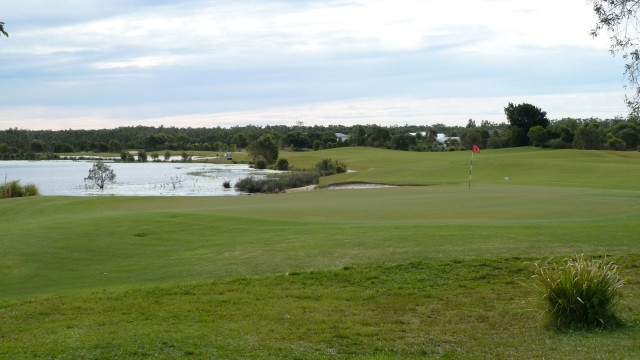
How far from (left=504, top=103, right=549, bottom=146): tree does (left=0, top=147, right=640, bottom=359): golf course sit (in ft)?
292

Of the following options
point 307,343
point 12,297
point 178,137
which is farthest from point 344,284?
point 178,137

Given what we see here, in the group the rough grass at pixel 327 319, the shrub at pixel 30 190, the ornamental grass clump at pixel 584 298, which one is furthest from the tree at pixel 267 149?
the ornamental grass clump at pixel 584 298

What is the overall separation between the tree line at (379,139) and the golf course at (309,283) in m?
59.7

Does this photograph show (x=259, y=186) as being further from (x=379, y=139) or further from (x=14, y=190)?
(x=379, y=139)

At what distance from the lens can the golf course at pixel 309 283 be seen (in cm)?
945

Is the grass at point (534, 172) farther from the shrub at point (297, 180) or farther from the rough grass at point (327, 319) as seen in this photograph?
the rough grass at point (327, 319)

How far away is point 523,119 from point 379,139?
34.3 metres

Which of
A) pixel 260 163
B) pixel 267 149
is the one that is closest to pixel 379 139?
pixel 267 149

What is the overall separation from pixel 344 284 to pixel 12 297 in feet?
22.2

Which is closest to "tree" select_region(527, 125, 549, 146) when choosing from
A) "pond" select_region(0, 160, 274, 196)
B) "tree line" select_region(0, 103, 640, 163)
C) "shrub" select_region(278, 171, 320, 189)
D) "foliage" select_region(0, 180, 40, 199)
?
"tree line" select_region(0, 103, 640, 163)

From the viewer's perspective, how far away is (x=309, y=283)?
1384cm

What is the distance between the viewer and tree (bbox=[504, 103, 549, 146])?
112 metres

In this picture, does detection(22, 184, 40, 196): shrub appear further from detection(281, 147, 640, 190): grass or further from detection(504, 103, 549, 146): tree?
detection(504, 103, 549, 146): tree

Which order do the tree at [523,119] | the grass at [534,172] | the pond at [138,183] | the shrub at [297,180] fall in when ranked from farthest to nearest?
the tree at [523,119] → the pond at [138,183] → the shrub at [297,180] → the grass at [534,172]
